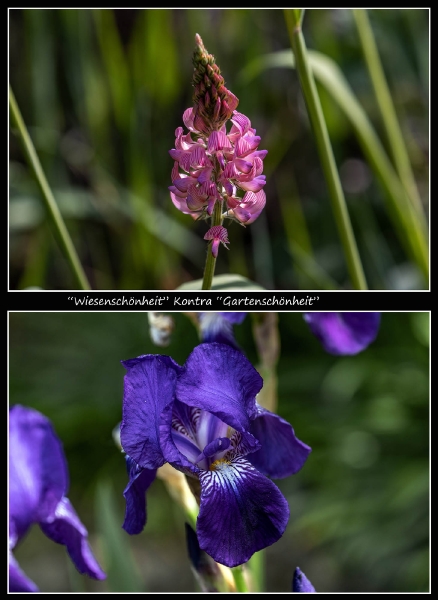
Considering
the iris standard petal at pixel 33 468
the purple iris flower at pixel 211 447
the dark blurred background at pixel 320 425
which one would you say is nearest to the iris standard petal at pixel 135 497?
the purple iris flower at pixel 211 447

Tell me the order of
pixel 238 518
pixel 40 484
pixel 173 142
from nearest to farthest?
pixel 238 518, pixel 40 484, pixel 173 142

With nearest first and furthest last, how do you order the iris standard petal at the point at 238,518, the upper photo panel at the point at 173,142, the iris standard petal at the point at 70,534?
1. the iris standard petal at the point at 238,518
2. the iris standard petal at the point at 70,534
3. the upper photo panel at the point at 173,142

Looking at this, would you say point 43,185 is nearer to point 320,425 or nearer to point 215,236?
point 215,236

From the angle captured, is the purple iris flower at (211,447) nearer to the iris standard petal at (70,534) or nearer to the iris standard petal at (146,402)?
the iris standard petal at (146,402)

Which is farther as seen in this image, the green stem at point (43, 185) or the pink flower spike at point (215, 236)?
the green stem at point (43, 185)

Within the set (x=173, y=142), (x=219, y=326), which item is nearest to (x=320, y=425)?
(x=173, y=142)

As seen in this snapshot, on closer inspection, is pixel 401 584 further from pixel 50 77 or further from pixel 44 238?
pixel 50 77

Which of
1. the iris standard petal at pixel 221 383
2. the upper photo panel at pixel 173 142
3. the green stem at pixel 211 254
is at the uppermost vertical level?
the upper photo panel at pixel 173 142
